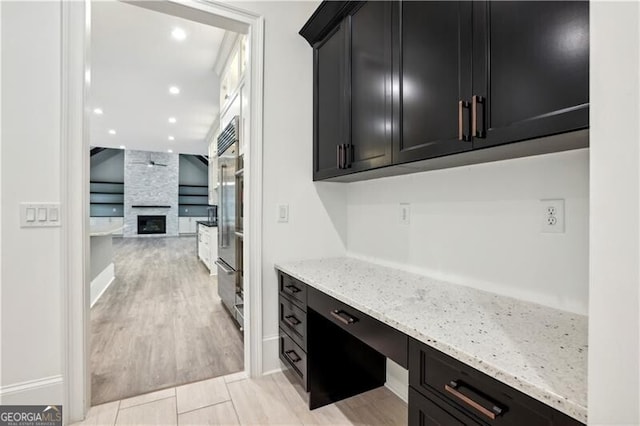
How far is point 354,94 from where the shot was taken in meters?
1.79

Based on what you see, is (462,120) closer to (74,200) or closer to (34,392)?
(74,200)

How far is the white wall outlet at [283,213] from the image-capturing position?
85.2 inches

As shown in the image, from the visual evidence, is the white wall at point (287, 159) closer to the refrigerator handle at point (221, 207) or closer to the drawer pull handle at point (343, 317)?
the drawer pull handle at point (343, 317)

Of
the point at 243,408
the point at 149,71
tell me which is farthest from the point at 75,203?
the point at 149,71

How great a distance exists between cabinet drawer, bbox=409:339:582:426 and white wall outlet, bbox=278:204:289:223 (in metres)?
1.34

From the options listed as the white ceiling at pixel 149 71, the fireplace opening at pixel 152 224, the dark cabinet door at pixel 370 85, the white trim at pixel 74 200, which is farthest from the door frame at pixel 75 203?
the fireplace opening at pixel 152 224

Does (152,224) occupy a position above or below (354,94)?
below

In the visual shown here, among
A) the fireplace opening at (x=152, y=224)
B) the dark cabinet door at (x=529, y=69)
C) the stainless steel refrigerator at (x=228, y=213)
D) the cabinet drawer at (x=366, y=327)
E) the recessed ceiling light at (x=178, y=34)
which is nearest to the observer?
the dark cabinet door at (x=529, y=69)

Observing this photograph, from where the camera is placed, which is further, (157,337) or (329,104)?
(157,337)

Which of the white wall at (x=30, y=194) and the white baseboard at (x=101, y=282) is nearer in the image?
the white wall at (x=30, y=194)

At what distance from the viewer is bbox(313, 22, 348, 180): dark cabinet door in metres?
1.91

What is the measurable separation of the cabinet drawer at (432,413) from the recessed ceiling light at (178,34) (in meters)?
3.85

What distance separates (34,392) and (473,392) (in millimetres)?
2097
